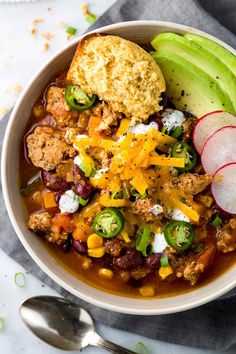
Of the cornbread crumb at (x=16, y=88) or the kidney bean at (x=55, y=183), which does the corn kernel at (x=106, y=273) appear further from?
the cornbread crumb at (x=16, y=88)

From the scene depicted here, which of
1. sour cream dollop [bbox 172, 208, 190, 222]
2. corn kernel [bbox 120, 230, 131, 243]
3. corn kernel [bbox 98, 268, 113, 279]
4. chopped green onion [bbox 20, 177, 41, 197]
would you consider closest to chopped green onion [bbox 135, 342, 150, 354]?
corn kernel [bbox 98, 268, 113, 279]

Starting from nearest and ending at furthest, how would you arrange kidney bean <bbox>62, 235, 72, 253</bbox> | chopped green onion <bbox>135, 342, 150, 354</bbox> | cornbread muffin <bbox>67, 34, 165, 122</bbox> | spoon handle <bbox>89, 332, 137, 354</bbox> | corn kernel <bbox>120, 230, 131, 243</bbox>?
1. cornbread muffin <bbox>67, 34, 165, 122</bbox>
2. corn kernel <bbox>120, 230, 131, 243</bbox>
3. kidney bean <bbox>62, 235, 72, 253</bbox>
4. spoon handle <bbox>89, 332, 137, 354</bbox>
5. chopped green onion <bbox>135, 342, 150, 354</bbox>

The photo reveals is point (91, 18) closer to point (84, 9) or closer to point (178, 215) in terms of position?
point (84, 9)

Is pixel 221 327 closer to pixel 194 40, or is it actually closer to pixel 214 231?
pixel 214 231

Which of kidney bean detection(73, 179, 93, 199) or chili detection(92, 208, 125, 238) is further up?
kidney bean detection(73, 179, 93, 199)

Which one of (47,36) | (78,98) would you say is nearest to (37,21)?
(47,36)

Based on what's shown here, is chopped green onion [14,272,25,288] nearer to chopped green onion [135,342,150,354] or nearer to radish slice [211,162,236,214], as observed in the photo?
chopped green onion [135,342,150,354]

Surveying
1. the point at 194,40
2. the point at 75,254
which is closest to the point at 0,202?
the point at 75,254
